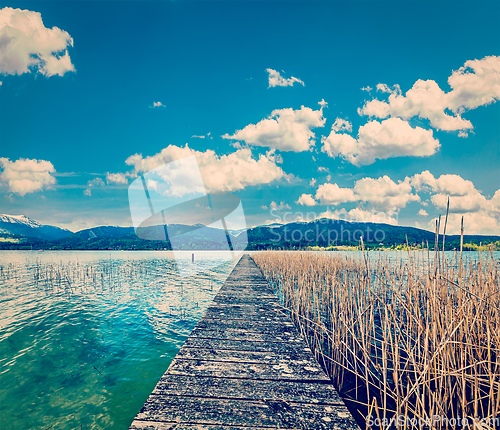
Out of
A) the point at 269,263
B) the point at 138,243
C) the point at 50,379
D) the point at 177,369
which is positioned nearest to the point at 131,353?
the point at 50,379

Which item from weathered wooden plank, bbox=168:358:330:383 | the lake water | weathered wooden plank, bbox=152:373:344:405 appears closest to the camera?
weathered wooden plank, bbox=152:373:344:405

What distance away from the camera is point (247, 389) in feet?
7.67

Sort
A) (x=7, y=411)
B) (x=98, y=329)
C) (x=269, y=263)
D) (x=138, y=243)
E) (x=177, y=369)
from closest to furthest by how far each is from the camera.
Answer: (x=177, y=369) < (x=7, y=411) < (x=98, y=329) < (x=269, y=263) < (x=138, y=243)

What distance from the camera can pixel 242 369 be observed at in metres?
2.71

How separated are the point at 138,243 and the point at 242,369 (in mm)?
106944

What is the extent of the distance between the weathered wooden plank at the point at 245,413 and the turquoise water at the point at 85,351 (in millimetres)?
2538

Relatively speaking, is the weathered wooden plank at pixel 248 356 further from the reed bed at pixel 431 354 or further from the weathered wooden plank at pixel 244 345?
the reed bed at pixel 431 354

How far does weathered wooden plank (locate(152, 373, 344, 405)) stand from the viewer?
7.24 feet

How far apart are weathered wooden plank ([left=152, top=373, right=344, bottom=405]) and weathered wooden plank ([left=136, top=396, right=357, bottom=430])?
68 mm

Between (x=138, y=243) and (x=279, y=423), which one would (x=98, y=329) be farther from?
(x=138, y=243)

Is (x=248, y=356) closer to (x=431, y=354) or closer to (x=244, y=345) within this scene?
(x=244, y=345)

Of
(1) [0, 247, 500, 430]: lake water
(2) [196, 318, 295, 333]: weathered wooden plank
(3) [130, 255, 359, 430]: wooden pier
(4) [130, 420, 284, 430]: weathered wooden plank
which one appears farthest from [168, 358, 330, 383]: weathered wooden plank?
(1) [0, 247, 500, 430]: lake water

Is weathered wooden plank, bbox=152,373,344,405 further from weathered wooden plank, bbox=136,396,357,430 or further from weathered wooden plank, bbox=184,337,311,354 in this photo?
weathered wooden plank, bbox=184,337,311,354

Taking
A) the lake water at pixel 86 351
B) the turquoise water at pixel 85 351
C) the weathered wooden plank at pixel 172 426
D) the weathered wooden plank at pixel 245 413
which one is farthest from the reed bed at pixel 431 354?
the turquoise water at pixel 85 351
